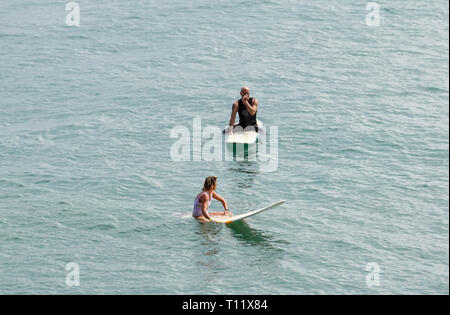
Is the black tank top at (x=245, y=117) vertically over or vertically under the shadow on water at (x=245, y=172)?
over

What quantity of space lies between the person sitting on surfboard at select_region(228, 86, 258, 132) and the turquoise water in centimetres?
158

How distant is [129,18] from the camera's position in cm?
5203

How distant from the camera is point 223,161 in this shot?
1346 inches

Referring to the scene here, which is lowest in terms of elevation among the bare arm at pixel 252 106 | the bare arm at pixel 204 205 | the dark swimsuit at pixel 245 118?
the bare arm at pixel 204 205

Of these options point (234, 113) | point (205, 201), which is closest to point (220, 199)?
point (205, 201)

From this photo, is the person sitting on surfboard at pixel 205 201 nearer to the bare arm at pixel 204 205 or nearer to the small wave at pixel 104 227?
the bare arm at pixel 204 205

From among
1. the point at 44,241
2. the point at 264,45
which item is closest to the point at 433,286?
the point at 44,241

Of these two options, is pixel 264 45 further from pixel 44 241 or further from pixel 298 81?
pixel 44 241

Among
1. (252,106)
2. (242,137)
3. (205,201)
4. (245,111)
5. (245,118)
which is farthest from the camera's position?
(245,118)

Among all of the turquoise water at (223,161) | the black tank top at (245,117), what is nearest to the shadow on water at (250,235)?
the turquoise water at (223,161)

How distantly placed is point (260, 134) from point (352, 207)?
23.2ft

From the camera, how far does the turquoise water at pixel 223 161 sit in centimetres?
2617

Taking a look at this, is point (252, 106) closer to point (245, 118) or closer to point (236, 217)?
point (245, 118)

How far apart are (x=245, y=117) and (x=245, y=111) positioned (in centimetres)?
→ 25
